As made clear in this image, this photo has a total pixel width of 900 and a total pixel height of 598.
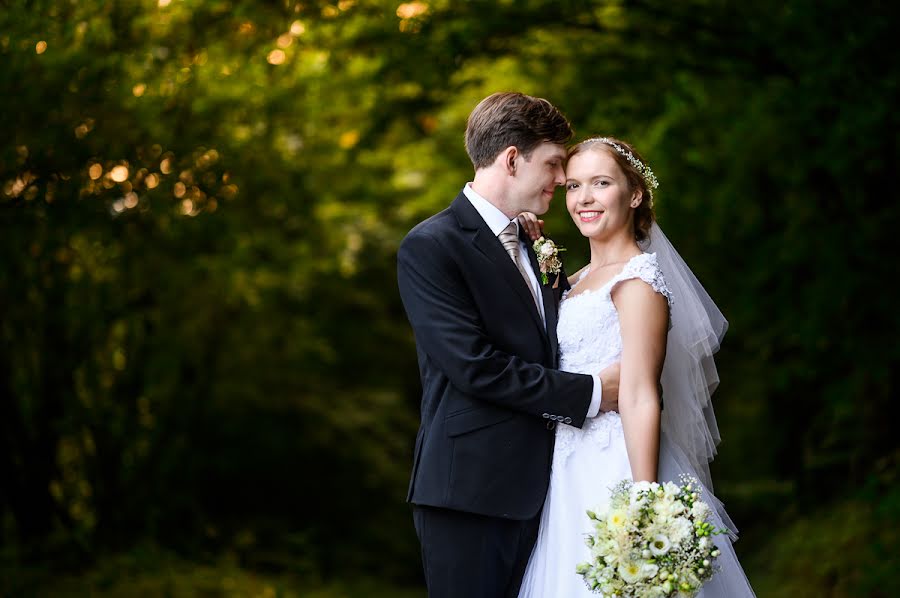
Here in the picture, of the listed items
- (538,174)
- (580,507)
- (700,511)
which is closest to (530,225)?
(538,174)

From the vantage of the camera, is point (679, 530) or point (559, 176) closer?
point (679, 530)

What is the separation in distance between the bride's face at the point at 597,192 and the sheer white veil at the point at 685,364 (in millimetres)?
208

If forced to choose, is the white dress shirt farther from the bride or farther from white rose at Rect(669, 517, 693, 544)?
white rose at Rect(669, 517, 693, 544)

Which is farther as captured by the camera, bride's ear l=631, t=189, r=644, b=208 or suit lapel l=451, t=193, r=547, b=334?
bride's ear l=631, t=189, r=644, b=208

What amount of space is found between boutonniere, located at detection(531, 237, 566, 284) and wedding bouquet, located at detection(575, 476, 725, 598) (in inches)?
39.6

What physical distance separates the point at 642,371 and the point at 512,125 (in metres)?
0.93

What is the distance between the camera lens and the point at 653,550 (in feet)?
9.46

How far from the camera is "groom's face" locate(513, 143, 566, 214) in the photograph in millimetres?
3553

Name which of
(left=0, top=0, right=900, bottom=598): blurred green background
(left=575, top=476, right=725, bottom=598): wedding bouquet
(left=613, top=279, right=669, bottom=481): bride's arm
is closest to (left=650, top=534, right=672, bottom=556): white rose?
(left=575, top=476, right=725, bottom=598): wedding bouquet

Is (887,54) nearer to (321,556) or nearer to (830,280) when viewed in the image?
(830,280)

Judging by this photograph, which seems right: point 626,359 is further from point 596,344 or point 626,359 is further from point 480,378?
point 480,378

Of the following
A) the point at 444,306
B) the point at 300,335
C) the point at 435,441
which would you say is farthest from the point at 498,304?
the point at 300,335

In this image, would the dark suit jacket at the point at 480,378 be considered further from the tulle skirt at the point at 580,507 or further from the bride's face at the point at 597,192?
the bride's face at the point at 597,192

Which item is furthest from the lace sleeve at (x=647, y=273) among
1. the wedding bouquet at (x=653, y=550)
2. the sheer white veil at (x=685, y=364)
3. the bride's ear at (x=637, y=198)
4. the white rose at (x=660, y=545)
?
the white rose at (x=660, y=545)
